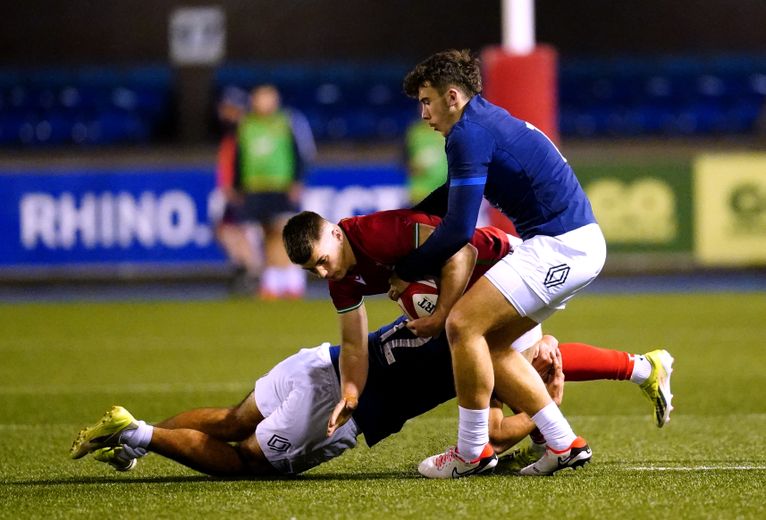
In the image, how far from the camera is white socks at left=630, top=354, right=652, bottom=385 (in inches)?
193

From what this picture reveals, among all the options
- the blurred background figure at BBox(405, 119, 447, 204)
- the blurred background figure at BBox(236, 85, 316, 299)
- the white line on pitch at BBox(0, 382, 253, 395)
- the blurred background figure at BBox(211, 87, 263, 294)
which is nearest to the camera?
the white line on pitch at BBox(0, 382, 253, 395)

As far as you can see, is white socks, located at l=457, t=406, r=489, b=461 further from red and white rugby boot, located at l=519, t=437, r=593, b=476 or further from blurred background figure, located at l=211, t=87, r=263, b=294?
blurred background figure, located at l=211, t=87, r=263, b=294

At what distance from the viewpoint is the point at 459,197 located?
428 cm

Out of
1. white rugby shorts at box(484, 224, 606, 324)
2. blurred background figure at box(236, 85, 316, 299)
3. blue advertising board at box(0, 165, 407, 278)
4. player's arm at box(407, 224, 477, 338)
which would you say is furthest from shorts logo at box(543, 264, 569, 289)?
blue advertising board at box(0, 165, 407, 278)

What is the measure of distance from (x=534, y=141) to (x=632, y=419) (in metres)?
2.08

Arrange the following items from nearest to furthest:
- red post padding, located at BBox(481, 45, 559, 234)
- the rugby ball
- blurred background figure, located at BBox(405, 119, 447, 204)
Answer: the rugby ball → red post padding, located at BBox(481, 45, 559, 234) → blurred background figure, located at BBox(405, 119, 447, 204)

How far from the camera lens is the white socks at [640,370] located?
4.90m

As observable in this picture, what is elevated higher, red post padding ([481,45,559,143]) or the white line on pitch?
red post padding ([481,45,559,143])

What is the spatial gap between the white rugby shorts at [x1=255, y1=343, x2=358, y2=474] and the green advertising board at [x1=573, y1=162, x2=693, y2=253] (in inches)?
383

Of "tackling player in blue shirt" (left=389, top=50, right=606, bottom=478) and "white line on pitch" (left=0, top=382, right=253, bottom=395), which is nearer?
"tackling player in blue shirt" (left=389, top=50, right=606, bottom=478)

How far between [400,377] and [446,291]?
0.41 metres

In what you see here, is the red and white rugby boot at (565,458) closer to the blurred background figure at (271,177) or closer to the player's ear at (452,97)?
the player's ear at (452,97)

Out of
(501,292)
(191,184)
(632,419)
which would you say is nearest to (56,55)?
(191,184)

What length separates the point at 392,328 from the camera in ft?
15.3
